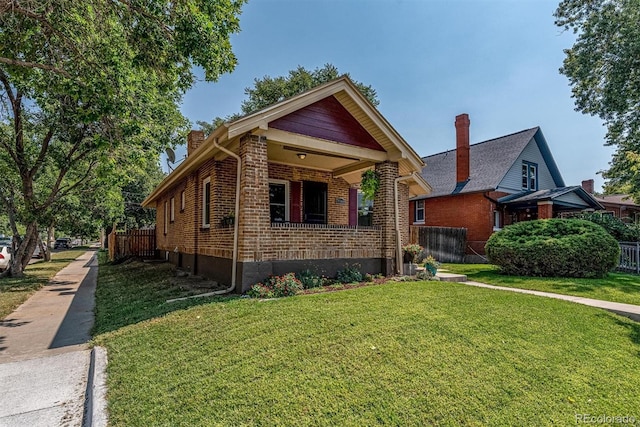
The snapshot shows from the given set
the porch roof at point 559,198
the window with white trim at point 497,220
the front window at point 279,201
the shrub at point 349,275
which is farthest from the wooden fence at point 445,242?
the shrub at point 349,275

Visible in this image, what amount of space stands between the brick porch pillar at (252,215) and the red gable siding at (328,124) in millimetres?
924

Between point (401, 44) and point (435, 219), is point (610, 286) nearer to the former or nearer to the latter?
point (401, 44)

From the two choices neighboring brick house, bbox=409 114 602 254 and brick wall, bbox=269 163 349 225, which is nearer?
brick wall, bbox=269 163 349 225

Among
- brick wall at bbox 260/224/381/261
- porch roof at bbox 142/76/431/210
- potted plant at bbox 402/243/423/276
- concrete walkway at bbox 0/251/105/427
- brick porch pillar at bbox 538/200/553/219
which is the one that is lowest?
concrete walkway at bbox 0/251/105/427

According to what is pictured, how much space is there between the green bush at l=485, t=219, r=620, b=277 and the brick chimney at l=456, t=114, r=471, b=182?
861 cm

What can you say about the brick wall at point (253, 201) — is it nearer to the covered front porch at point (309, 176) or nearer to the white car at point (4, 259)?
the covered front porch at point (309, 176)

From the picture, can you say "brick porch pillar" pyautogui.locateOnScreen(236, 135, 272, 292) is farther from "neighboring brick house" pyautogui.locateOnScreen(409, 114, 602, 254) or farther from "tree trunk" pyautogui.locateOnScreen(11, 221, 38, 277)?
"neighboring brick house" pyautogui.locateOnScreen(409, 114, 602, 254)

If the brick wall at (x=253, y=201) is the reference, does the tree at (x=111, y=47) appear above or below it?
above

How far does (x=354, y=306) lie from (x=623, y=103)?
19129mm

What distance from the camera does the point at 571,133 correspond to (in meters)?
18.8

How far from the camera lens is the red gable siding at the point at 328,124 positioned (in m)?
8.28

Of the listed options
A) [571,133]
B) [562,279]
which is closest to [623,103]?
[571,133]

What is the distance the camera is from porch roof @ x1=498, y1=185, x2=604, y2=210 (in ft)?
56.6

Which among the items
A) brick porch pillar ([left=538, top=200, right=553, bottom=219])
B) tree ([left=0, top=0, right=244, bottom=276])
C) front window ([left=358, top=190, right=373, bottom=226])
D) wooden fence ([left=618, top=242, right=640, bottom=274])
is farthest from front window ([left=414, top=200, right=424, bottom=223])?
tree ([left=0, top=0, right=244, bottom=276])
